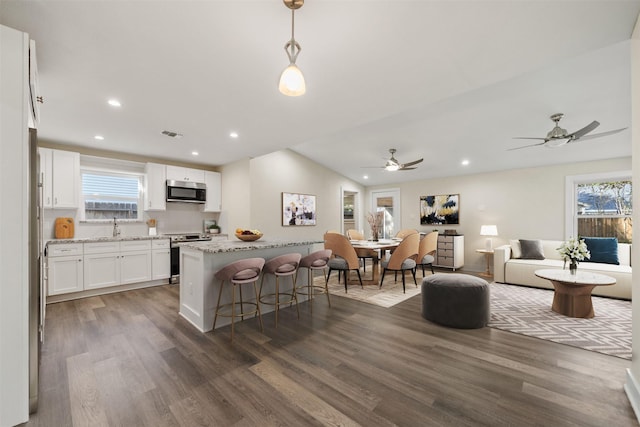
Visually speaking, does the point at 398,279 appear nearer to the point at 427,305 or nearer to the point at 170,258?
the point at 427,305

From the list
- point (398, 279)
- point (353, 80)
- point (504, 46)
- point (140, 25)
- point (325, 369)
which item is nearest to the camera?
point (140, 25)

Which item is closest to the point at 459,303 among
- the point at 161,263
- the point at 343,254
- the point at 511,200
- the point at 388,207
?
the point at 343,254

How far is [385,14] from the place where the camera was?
1727 millimetres

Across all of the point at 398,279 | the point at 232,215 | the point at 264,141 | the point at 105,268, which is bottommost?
the point at 398,279

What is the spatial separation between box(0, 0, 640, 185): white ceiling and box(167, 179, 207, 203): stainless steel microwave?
1033 millimetres

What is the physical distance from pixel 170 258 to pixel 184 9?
4.34m

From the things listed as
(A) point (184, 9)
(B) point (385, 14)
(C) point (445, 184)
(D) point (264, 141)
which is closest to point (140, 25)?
(A) point (184, 9)

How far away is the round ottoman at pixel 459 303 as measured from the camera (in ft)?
9.67

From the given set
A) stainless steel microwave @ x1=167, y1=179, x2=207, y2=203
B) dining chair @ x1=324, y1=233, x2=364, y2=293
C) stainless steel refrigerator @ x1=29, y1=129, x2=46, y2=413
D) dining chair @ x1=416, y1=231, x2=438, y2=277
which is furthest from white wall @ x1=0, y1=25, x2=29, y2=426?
dining chair @ x1=416, y1=231, x2=438, y2=277

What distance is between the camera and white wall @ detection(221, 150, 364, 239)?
17.9 feet

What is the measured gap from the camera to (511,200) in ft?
19.1

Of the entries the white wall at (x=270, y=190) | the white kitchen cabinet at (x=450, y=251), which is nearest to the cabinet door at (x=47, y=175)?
the white wall at (x=270, y=190)

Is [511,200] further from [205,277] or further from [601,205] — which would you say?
[205,277]

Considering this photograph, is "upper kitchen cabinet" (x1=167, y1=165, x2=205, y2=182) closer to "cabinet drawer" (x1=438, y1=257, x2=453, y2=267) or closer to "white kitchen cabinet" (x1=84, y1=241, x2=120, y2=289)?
"white kitchen cabinet" (x1=84, y1=241, x2=120, y2=289)
